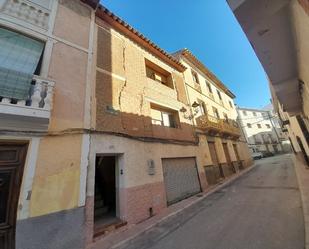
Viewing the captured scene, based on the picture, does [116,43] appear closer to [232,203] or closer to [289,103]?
[289,103]

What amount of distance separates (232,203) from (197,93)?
886 centimetres

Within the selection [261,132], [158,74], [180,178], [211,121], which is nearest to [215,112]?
[211,121]

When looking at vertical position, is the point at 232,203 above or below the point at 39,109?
below

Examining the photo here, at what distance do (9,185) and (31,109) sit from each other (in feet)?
5.89

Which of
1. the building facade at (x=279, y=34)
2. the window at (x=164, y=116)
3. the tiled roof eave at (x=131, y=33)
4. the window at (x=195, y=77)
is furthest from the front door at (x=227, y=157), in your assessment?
the building facade at (x=279, y=34)

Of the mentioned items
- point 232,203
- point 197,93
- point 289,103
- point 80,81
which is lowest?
point 232,203

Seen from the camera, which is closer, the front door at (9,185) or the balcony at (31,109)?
the front door at (9,185)

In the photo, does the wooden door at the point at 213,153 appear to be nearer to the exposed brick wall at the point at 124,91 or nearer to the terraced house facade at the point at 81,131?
the terraced house facade at the point at 81,131

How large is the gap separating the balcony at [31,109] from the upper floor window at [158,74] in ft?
20.0

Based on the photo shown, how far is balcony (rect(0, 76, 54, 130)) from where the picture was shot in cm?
A: 356

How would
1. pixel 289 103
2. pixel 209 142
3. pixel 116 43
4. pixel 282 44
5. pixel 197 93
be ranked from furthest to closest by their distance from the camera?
pixel 197 93 → pixel 209 142 → pixel 116 43 → pixel 289 103 → pixel 282 44

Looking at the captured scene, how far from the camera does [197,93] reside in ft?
42.9

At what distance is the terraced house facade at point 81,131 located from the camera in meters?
3.73

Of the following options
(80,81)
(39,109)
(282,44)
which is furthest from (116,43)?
(282,44)
